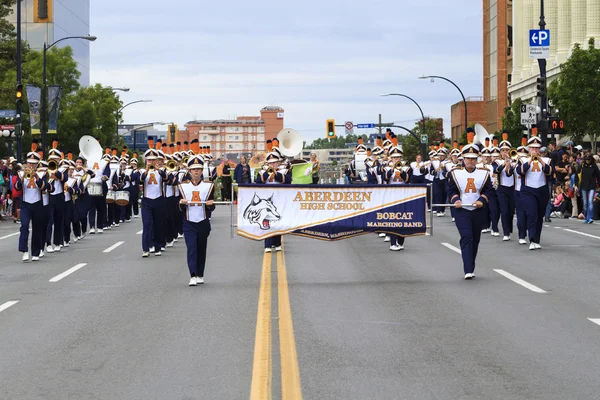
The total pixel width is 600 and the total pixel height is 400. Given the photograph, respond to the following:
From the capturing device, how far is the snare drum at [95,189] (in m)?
26.8

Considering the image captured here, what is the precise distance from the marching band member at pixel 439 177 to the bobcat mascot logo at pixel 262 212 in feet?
50.3

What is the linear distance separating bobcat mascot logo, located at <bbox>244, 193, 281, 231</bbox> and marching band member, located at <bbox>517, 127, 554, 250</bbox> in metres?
5.88

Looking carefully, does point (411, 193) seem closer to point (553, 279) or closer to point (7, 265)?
point (553, 279)

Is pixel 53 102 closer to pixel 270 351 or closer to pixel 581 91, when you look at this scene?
pixel 581 91

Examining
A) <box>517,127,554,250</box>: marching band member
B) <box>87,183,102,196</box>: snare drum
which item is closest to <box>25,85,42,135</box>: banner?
<box>87,183,102,196</box>: snare drum

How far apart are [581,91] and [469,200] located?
40.3 metres

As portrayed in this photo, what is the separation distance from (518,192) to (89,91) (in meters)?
51.1

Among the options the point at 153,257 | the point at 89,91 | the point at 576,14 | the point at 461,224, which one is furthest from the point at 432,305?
the point at 576,14

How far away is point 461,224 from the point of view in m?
15.8

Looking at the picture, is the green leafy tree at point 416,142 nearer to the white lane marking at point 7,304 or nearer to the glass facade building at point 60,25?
the glass facade building at point 60,25

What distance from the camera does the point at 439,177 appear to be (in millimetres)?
33656

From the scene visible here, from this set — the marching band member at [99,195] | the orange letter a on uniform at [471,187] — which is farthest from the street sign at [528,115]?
the orange letter a on uniform at [471,187]

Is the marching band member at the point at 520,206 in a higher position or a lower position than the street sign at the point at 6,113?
lower

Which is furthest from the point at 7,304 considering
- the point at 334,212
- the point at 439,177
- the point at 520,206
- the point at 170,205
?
the point at 439,177
